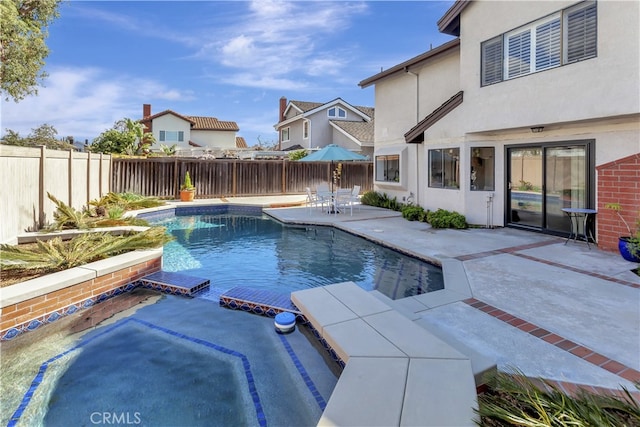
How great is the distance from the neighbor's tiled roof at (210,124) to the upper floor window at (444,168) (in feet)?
115

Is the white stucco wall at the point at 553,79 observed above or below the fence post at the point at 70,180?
above

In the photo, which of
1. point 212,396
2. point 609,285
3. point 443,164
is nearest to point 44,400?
point 212,396

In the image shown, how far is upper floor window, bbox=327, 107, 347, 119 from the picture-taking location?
30141mm

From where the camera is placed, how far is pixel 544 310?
470 centimetres

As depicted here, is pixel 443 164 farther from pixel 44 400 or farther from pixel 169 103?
pixel 169 103

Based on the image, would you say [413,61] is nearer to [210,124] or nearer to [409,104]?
[409,104]

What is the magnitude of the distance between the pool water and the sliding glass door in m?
4.50

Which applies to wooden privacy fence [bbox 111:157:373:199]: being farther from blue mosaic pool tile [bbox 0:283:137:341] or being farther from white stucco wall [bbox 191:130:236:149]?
white stucco wall [bbox 191:130:236:149]

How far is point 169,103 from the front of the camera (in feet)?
142

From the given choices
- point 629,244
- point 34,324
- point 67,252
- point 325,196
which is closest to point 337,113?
point 325,196

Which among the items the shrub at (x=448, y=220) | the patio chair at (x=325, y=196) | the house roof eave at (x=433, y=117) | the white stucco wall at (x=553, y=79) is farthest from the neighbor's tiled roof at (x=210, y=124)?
the shrub at (x=448, y=220)

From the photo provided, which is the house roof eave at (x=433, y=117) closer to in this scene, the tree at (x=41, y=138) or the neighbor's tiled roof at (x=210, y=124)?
the tree at (x=41, y=138)

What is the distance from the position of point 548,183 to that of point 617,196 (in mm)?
2006

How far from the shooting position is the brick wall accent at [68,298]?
4.43 m
